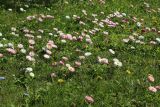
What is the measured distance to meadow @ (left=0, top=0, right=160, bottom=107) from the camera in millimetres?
9180

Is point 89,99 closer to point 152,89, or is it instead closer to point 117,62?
point 152,89

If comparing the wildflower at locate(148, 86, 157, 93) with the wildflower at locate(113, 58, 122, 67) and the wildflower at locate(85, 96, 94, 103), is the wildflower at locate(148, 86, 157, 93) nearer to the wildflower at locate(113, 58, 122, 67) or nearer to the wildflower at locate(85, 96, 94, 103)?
the wildflower at locate(113, 58, 122, 67)

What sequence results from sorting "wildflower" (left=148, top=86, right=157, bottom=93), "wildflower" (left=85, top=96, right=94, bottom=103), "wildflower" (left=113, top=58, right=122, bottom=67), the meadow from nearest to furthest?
1. "wildflower" (left=85, top=96, right=94, bottom=103)
2. the meadow
3. "wildflower" (left=148, top=86, right=157, bottom=93)
4. "wildflower" (left=113, top=58, right=122, bottom=67)

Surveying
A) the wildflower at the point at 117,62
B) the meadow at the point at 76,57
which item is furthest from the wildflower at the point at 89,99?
the wildflower at the point at 117,62

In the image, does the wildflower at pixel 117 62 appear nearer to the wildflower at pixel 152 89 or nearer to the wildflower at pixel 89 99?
the wildflower at pixel 152 89

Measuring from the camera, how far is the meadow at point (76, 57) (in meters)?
9.18

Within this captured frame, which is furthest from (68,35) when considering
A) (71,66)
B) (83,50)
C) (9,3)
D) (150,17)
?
(150,17)

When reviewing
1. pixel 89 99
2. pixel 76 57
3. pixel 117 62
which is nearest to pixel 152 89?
pixel 117 62

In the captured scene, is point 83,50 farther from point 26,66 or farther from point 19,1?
point 19,1

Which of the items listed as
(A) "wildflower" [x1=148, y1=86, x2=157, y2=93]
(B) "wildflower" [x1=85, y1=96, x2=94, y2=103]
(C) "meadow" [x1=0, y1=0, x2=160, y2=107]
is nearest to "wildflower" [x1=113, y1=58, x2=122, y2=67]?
(C) "meadow" [x1=0, y1=0, x2=160, y2=107]

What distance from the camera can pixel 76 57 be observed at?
11.1 metres

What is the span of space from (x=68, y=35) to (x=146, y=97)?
341cm

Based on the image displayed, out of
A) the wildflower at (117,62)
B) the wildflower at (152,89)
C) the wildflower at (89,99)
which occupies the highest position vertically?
the wildflower at (89,99)

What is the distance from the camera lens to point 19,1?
14.6 m
